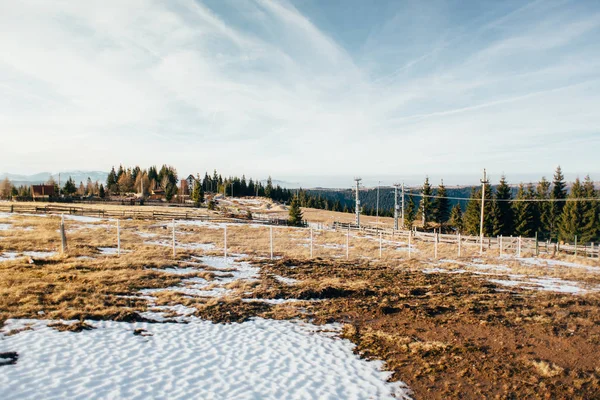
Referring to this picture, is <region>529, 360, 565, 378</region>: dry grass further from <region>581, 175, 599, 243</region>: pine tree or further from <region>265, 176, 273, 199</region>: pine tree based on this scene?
<region>265, 176, 273, 199</region>: pine tree

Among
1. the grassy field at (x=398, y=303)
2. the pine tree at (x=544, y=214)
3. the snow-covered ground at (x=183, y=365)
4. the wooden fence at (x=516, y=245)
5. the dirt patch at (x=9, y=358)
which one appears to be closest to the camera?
the snow-covered ground at (x=183, y=365)

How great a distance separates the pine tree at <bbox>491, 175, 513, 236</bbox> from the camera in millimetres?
55500

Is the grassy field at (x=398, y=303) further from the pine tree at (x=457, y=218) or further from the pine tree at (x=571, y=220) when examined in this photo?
the pine tree at (x=457, y=218)

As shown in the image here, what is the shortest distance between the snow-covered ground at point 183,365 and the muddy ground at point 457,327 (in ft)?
3.91

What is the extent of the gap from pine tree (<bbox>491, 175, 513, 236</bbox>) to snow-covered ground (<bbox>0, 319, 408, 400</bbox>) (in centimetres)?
5549

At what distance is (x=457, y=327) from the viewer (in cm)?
1069

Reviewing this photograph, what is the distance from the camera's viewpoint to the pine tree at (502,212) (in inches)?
2185

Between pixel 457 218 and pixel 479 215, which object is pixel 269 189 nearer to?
pixel 457 218

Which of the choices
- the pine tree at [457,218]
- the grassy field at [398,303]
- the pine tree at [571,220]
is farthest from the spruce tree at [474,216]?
the grassy field at [398,303]

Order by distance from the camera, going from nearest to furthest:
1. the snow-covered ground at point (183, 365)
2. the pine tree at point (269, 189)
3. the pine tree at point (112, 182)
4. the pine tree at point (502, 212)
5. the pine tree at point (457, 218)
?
the snow-covered ground at point (183, 365), the pine tree at point (502, 212), the pine tree at point (457, 218), the pine tree at point (112, 182), the pine tree at point (269, 189)

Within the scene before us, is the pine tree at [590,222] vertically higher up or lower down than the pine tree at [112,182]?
lower down

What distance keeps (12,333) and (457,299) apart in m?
15.0

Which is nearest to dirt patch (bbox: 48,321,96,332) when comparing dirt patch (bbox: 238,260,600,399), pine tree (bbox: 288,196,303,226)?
dirt patch (bbox: 238,260,600,399)

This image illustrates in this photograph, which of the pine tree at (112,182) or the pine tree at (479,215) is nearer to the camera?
the pine tree at (479,215)
